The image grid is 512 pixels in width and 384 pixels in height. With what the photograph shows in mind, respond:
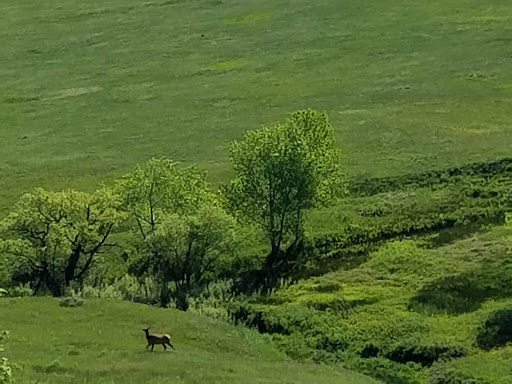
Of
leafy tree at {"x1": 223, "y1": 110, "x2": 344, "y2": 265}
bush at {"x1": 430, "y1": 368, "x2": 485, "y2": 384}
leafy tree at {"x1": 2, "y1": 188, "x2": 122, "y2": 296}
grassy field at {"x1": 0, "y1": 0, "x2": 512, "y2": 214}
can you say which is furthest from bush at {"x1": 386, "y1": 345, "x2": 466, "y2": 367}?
grassy field at {"x1": 0, "y1": 0, "x2": 512, "y2": 214}

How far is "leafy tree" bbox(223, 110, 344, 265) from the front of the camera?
6938cm

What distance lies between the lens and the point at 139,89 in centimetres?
12656

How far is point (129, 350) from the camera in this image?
42.5 m

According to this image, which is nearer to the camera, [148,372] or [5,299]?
[148,372]

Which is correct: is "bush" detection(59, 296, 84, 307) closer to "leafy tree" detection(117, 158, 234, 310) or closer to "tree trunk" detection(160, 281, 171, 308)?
"tree trunk" detection(160, 281, 171, 308)

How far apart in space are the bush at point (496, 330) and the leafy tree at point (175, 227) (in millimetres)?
18939

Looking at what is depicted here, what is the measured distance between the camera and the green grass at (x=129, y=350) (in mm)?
37406

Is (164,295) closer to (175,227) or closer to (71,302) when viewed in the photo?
(175,227)

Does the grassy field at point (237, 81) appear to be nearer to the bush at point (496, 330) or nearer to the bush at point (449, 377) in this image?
the bush at point (496, 330)

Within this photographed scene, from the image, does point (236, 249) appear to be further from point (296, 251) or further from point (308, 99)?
point (308, 99)

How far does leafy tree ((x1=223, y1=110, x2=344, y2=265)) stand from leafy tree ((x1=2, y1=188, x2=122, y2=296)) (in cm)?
1062

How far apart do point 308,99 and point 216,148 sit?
19.6m

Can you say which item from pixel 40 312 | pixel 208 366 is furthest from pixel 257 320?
pixel 208 366

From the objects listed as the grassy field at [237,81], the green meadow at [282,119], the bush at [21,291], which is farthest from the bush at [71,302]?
the grassy field at [237,81]
